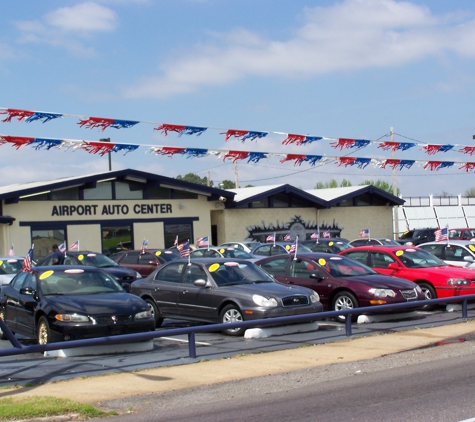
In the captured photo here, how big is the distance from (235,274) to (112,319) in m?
3.36

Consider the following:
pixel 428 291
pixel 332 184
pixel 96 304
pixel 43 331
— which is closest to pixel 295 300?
pixel 96 304

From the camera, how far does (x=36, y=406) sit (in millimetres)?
7613

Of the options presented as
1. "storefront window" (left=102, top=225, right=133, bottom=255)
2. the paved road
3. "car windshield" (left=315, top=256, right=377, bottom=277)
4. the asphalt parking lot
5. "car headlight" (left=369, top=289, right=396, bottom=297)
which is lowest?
the paved road

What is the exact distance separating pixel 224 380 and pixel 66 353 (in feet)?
10.0

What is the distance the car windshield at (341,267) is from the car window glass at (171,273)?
3305 millimetres

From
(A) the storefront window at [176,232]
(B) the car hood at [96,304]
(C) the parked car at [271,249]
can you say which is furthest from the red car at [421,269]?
(A) the storefront window at [176,232]

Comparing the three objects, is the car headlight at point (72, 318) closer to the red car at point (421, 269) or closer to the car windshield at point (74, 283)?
the car windshield at point (74, 283)

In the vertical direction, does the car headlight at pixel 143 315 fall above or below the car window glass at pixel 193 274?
below

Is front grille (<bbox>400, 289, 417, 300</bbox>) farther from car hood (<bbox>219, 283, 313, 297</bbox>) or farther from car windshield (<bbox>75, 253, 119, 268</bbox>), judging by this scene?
car windshield (<bbox>75, 253, 119, 268</bbox>)

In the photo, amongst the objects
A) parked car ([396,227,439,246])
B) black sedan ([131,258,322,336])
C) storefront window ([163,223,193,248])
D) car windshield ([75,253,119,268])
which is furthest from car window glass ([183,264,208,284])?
parked car ([396,227,439,246])

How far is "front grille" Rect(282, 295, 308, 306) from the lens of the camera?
13.1 meters

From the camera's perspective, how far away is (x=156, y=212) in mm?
35562

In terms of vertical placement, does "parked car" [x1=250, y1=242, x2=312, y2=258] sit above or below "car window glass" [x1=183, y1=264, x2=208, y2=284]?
above

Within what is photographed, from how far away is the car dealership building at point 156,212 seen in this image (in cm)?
3175
